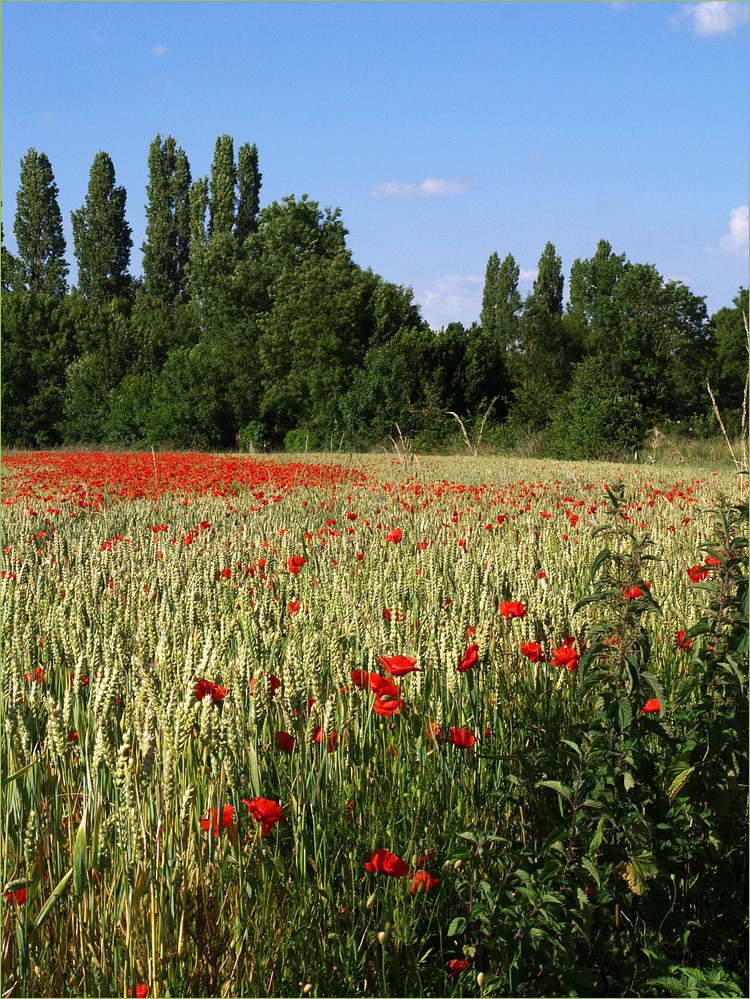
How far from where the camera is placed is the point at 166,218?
46312 millimetres

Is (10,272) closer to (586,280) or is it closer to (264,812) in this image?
(586,280)

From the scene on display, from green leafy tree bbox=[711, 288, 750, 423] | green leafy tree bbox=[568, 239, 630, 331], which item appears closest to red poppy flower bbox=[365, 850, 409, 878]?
green leafy tree bbox=[711, 288, 750, 423]

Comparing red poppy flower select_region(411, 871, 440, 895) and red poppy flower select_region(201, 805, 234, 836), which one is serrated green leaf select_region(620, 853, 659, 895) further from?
red poppy flower select_region(201, 805, 234, 836)

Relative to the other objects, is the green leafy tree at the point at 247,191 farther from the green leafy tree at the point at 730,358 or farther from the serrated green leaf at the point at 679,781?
the serrated green leaf at the point at 679,781

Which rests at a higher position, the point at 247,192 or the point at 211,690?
the point at 247,192

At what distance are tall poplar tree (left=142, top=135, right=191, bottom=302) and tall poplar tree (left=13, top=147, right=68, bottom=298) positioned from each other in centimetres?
520

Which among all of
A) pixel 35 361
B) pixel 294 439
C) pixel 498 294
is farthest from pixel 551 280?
pixel 35 361

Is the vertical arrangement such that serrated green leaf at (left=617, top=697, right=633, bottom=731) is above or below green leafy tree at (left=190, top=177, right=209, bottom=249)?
below

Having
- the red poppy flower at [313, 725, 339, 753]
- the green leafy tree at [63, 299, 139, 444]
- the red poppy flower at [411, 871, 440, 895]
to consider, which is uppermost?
the green leafy tree at [63, 299, 139, 444]

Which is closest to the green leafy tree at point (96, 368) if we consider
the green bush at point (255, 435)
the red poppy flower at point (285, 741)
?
the green bush at point (255, 435)

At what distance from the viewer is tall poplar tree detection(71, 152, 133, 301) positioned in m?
44.7

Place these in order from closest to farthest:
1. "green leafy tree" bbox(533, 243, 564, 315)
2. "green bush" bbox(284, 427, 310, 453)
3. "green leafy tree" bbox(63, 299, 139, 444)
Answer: "green bush" bbox(284, 427, 310, 453), "green leafy tree" bbox(63, 299, 139, 444), "green leafy tree" bbox(533, 243, 564, 315)

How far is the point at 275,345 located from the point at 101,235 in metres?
16.4

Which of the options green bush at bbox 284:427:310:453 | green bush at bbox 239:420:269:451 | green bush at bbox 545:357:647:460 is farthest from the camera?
green bush at bbox 239:420:269:451
